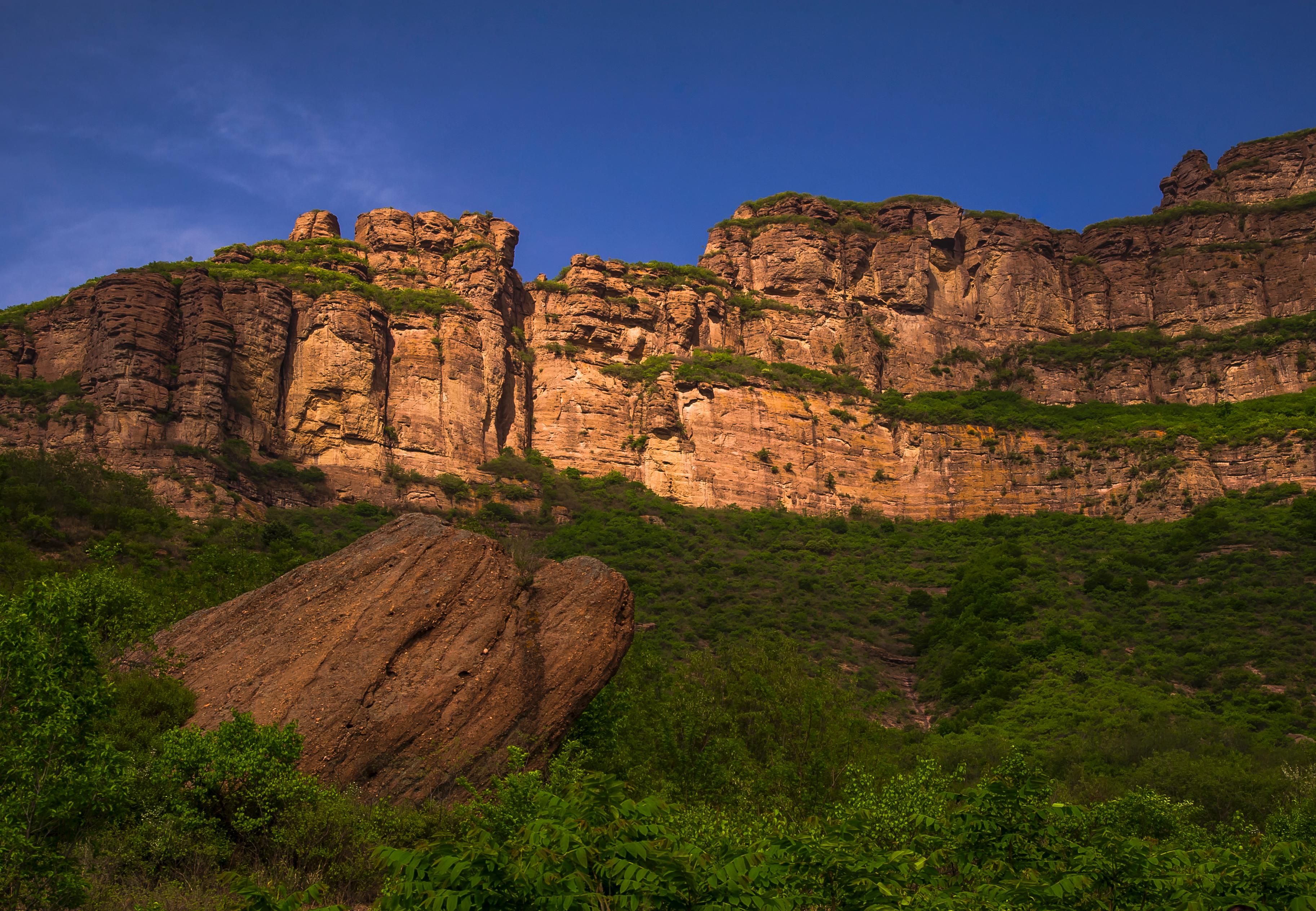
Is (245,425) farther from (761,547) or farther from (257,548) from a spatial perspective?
(761,547)

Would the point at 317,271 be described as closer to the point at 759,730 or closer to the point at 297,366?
the point at 297,366

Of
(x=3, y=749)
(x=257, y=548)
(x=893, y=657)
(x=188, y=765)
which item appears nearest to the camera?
(x=3, y=749)

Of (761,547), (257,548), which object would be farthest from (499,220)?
(257,548)

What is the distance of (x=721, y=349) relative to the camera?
84250 millimetres

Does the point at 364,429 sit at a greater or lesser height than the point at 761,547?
greater

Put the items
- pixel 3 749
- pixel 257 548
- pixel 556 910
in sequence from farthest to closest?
pixel 257 548 → pixel 3 749 → pixel 556 910

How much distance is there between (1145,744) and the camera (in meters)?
33.9

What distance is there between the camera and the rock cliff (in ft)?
191

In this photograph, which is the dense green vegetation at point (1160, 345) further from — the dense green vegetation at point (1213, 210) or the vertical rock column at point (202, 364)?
the vertical rock column at point (202, 364)

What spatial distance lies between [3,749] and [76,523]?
27.3 meters

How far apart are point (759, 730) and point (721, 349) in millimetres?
61357

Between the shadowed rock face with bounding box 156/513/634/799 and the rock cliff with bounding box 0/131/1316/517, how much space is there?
3609 centimetres

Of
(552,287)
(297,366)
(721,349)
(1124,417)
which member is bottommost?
(1124,417)

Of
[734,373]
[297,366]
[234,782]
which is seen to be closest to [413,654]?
[234,782]
